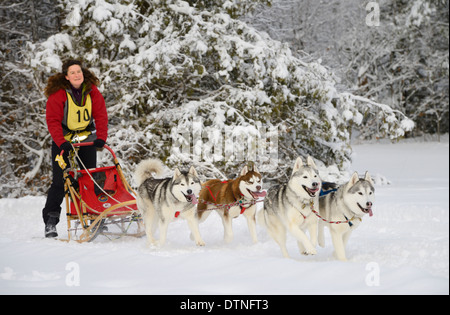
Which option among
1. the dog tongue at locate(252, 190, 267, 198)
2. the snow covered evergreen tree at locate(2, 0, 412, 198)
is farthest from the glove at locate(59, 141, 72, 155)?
the snow covered evergreen tree at locate(2, 0, 412, 198)

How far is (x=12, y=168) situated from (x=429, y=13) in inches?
560

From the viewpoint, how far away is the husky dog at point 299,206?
3775mm

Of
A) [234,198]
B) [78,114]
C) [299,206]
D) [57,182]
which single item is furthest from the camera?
[57,182]

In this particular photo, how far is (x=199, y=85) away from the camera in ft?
33.4

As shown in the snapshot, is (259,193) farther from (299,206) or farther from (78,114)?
(78,114)

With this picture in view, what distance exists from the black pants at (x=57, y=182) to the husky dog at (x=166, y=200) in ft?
2.01

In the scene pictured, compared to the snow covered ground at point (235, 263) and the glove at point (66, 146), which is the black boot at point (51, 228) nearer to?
the snow covered ground at point (235, 263)

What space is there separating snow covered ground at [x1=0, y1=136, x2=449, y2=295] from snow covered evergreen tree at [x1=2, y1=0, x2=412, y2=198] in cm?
286

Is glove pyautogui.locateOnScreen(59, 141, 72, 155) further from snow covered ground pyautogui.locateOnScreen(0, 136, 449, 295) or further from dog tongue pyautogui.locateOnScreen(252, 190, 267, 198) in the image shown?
dog tongue pyautogui.locateOnScreen(252, 190, 267, 198)

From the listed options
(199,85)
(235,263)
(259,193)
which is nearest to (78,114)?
(259,193)

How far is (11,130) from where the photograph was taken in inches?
448

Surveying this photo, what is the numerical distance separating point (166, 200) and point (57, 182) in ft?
4.44

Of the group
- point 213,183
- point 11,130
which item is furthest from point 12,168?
point 213,183

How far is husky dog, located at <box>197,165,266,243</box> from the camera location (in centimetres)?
472
